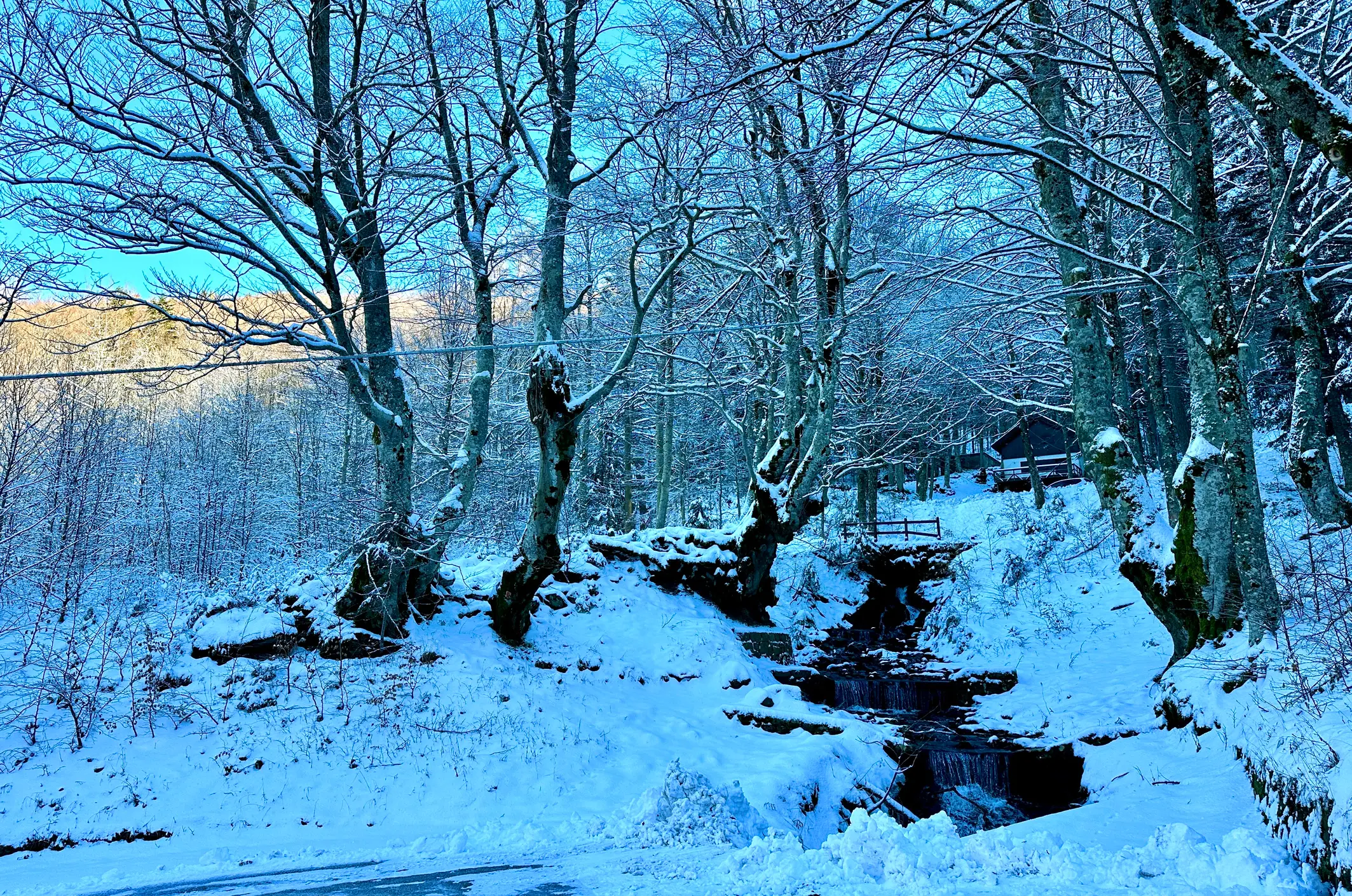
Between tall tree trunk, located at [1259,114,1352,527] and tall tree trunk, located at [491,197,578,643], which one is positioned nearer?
tall tree trunk, located at [491,197,578,643]

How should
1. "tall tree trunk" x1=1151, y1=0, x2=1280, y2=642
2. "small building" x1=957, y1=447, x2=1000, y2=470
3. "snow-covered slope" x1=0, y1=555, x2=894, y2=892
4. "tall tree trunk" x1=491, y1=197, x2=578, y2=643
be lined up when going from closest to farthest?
"snow-covered slope" x1=0, y1=555, x2=894, y2=892 < "tall tree trunk" x1=1151, y1=0, x2=1280, y2=642 < "tall tree trunk" x1=491, y1=197, x2=578, y2=643 < "small building" x1=957, y1=447, x2=1000, y2=470

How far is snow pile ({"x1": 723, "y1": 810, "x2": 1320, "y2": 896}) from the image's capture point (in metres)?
3.67

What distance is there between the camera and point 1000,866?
3965 millimetres

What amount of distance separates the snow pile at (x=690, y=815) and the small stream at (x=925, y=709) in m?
2.37

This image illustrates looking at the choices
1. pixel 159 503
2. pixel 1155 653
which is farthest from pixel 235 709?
pixel 159 503

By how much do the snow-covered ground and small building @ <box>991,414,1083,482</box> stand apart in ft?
89.4

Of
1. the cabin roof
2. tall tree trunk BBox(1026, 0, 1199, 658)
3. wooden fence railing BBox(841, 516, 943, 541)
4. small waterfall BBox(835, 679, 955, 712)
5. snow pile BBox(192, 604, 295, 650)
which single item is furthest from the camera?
the cabin roof

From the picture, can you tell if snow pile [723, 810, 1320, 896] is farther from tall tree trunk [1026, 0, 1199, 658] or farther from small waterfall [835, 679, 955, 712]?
small waterfall [835, 679, 955, 712]

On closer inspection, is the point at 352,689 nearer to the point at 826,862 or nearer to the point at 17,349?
the point at 826,862

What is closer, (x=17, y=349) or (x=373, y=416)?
(x=373, y=416)

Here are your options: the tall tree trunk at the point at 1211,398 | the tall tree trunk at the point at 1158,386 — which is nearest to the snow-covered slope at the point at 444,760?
the tall tree trunk at the point at 1211,398

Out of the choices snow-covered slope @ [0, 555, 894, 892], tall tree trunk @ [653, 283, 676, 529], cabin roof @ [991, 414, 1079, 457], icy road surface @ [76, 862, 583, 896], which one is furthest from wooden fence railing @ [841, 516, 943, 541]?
icy road surface @ [76, 862, 583, 896]

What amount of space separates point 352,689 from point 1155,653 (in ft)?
38.1

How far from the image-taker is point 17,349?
22.7m
